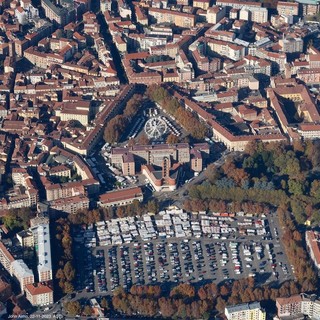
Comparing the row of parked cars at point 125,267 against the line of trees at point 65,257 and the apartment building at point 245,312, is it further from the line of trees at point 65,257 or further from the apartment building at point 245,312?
the apartment building at point 245,312

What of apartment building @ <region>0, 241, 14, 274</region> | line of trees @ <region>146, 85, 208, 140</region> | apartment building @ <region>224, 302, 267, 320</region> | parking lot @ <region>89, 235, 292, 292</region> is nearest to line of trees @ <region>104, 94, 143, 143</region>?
line of trees @ <region>146, 85, 208, 140</region>

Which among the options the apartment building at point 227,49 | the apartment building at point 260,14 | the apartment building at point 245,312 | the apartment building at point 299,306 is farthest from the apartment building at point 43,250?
the apartment building at point 260,14

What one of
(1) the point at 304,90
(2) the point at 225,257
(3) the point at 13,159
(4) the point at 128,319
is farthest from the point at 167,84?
(4) the point at 128,319

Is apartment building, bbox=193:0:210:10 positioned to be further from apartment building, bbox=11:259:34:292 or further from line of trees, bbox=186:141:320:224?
apartment building, bbox=11:259:34:292

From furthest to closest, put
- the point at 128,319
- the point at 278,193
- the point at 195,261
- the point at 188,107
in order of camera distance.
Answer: the point at 188,107 → the point at 278,193 → the point at 195,261 → the point at 128,319

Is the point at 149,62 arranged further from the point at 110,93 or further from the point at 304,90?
the point at 304,90
